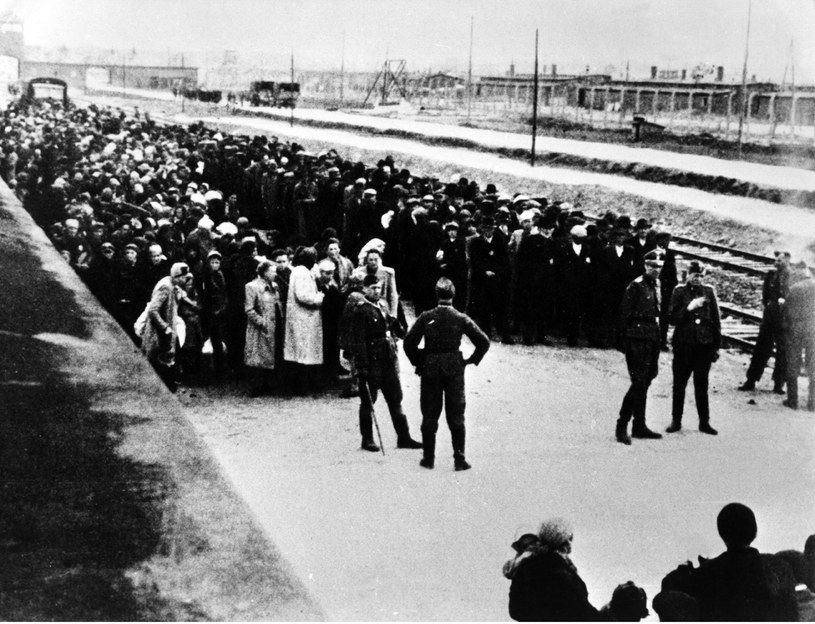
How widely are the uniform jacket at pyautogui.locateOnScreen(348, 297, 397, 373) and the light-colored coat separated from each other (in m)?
2.12

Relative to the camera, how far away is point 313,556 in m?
5.98

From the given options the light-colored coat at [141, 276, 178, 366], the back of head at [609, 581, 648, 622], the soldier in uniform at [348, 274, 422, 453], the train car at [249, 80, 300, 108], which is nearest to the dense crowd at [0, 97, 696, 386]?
the light-colored coat at [141, 276, 178, 366]

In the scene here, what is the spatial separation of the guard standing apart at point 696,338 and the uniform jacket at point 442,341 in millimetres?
2116

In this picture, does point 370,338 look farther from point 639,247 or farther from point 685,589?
point 639,247

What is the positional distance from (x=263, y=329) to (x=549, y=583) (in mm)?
5497

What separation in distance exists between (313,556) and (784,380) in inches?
229

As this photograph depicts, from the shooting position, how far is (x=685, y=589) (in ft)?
14.6

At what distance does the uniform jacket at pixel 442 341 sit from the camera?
735cm

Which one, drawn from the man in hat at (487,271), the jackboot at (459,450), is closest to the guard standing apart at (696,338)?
the jackboot at (459,450)

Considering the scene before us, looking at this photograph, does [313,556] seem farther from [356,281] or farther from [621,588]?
[356,281]

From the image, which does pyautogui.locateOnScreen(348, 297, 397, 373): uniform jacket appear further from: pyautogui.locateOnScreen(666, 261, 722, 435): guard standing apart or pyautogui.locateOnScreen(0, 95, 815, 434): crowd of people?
pyautogui.locateOnScreen(666, 261, 722, 435): guard standing apart

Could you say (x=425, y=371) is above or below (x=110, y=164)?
below

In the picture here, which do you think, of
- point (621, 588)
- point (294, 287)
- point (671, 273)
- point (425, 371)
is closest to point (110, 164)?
point (294, 287)

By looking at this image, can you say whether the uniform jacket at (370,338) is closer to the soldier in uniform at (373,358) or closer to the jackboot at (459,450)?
the soldier in uniform at (373,358)
